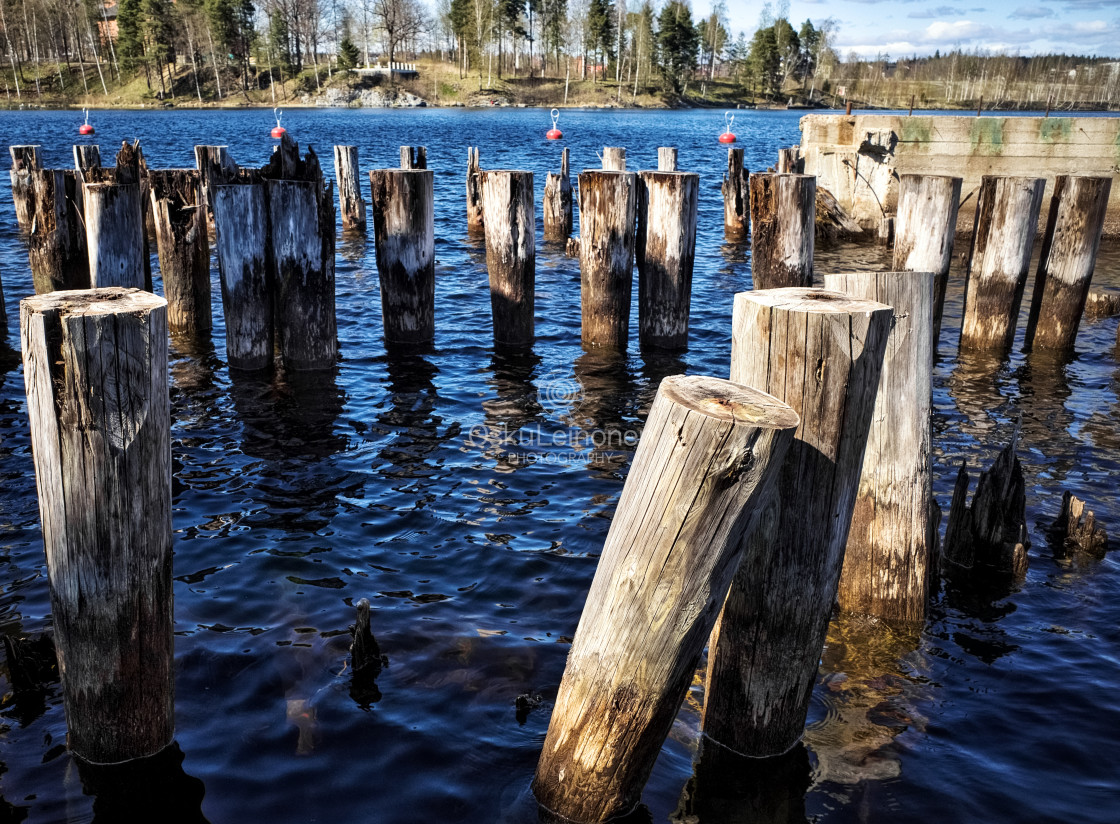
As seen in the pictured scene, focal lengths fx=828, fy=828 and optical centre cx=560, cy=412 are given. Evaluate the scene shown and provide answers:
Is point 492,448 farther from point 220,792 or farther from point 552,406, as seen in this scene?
point 220,792

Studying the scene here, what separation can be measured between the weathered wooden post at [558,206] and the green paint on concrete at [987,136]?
868 centimetres

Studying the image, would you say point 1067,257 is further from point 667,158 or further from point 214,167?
point 214,167

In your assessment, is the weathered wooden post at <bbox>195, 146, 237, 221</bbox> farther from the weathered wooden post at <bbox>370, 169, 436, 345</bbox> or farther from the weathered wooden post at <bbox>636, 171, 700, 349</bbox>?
the weathered wooden post at <bbox>636, 171, 700, 349</bbox>

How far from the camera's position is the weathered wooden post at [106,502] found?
3346 mm

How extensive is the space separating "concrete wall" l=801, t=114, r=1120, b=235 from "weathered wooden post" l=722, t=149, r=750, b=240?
159cm

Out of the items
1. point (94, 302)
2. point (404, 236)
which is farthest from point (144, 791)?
point (404, 236)

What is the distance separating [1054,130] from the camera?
16094 mm

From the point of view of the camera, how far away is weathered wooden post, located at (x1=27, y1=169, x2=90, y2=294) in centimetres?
1023

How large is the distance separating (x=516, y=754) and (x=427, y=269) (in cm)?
691

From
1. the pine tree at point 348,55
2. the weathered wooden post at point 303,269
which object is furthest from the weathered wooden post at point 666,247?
the pine tree at point 348,55

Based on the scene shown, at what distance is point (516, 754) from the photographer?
409 centimetres

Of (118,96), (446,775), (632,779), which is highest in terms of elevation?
(118,96)

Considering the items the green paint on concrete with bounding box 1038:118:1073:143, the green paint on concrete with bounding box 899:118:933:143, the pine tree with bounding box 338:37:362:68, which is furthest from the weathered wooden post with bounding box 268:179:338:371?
the pine tree with bounding box 338:37:362:68

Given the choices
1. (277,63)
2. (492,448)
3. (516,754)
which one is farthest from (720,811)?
(277,63)
